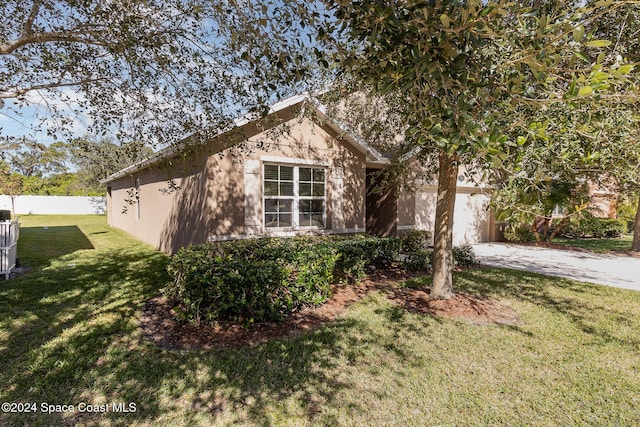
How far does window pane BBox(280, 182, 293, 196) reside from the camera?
29.8ft

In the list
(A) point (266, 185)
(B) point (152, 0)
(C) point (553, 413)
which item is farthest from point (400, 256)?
(B) point (152, 0)

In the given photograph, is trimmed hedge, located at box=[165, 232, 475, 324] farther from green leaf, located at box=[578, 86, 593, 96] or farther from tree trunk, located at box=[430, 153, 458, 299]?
green leaf, located at box=[578, 86, 593, 96]

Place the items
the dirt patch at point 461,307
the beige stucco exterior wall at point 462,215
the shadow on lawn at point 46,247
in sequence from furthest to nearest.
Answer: the beige stucco exterior wall at point 462,215 → the shadow on lawn at point 46,247 → the dirt patch at point 461,307

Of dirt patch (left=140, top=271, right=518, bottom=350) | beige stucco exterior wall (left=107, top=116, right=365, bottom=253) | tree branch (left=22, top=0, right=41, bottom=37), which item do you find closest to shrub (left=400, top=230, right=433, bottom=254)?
beige stucco exterior wall (left=107, top=116, right=365, bottom=253)

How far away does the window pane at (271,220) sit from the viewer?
8867mm

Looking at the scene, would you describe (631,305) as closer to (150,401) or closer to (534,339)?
(534,339)

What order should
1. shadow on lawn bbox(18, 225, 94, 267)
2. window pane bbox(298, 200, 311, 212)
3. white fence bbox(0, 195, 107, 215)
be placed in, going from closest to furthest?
window pane bbox(298, 200, 311, 212)
shadow on lawn bbox(18, 225, 94, 267)
white fence bbox(0, 195, 107, 215)

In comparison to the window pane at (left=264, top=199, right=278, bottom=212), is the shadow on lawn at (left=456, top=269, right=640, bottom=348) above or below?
below

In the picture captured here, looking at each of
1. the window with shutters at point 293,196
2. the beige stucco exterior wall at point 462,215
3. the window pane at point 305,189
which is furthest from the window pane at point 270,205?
the beige stucco exterior wall at point 462,215

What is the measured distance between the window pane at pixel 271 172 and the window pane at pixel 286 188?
289 mm

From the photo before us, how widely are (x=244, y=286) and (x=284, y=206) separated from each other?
Result: 4.25 metres

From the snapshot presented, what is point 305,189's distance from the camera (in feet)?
31.1

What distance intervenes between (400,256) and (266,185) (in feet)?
14.8

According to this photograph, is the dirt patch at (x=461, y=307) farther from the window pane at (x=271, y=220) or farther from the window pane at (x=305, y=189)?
the window pane at (x=305, y=189)
